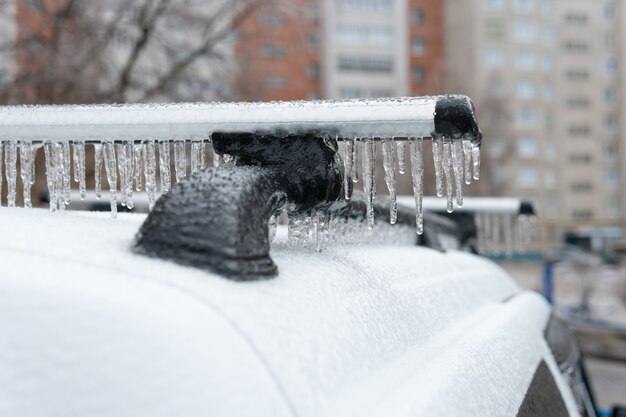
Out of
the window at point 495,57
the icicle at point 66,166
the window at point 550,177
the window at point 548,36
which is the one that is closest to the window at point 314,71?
the window at point 495,57

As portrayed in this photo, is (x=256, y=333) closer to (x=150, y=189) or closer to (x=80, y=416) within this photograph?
(x=80, y=416)

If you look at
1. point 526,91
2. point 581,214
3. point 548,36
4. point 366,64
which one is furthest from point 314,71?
point 581,214

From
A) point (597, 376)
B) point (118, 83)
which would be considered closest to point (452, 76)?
point (118, 83)

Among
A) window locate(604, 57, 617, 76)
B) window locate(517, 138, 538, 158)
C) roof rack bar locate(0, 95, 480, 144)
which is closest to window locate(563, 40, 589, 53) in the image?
window locate(604, 57, 617, 76)

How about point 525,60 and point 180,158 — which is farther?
point 525,60

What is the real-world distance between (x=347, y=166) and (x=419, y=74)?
49.7 m

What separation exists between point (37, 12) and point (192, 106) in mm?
13815

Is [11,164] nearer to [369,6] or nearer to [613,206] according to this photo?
[369,6]

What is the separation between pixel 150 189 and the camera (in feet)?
4.04

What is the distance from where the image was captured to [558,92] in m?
50.8

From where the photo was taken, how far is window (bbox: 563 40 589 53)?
169 ft

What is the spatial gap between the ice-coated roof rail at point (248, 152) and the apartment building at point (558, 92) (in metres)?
48.1

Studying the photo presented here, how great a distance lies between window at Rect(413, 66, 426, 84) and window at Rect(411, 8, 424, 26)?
3.26m

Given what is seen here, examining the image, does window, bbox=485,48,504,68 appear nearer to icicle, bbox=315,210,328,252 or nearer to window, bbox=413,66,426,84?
window, bbox=413,66,426,84
